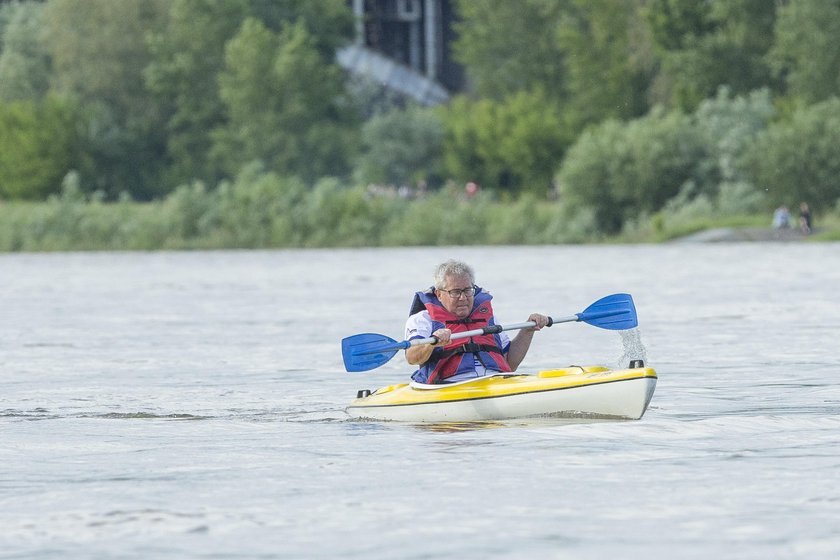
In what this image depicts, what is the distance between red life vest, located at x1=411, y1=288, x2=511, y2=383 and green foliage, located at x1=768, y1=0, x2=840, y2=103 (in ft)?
145

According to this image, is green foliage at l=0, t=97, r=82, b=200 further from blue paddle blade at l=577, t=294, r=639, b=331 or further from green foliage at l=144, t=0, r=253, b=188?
blue paddle blade at l=577, t=294, r=639, b=331

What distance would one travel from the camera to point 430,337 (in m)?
12.7

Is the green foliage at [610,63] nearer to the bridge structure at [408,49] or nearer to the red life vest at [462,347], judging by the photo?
the bridge structure at [408,49]

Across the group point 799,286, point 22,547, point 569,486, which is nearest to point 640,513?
point 569,486

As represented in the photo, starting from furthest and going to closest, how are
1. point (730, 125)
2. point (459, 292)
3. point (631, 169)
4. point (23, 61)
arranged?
1. point (23, 61)
2. point (730, 125)
3. point (631, 169)
4. point (459, 292)

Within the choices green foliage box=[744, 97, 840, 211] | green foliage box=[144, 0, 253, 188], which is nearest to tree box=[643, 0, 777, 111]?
green foliage box=[744, 97, 840, 211]

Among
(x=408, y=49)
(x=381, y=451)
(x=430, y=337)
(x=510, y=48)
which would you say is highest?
(x=408, y=49)

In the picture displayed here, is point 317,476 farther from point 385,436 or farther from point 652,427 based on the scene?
point 652,427

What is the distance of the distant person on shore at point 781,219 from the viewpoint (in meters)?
50.1

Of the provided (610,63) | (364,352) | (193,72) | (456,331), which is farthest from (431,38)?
(456,331)

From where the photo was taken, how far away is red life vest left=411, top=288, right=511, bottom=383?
512 inches

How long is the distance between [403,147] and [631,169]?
588 inches

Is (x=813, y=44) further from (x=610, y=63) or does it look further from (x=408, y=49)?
(x=408, y=49)

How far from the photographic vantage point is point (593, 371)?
42.3 feet
